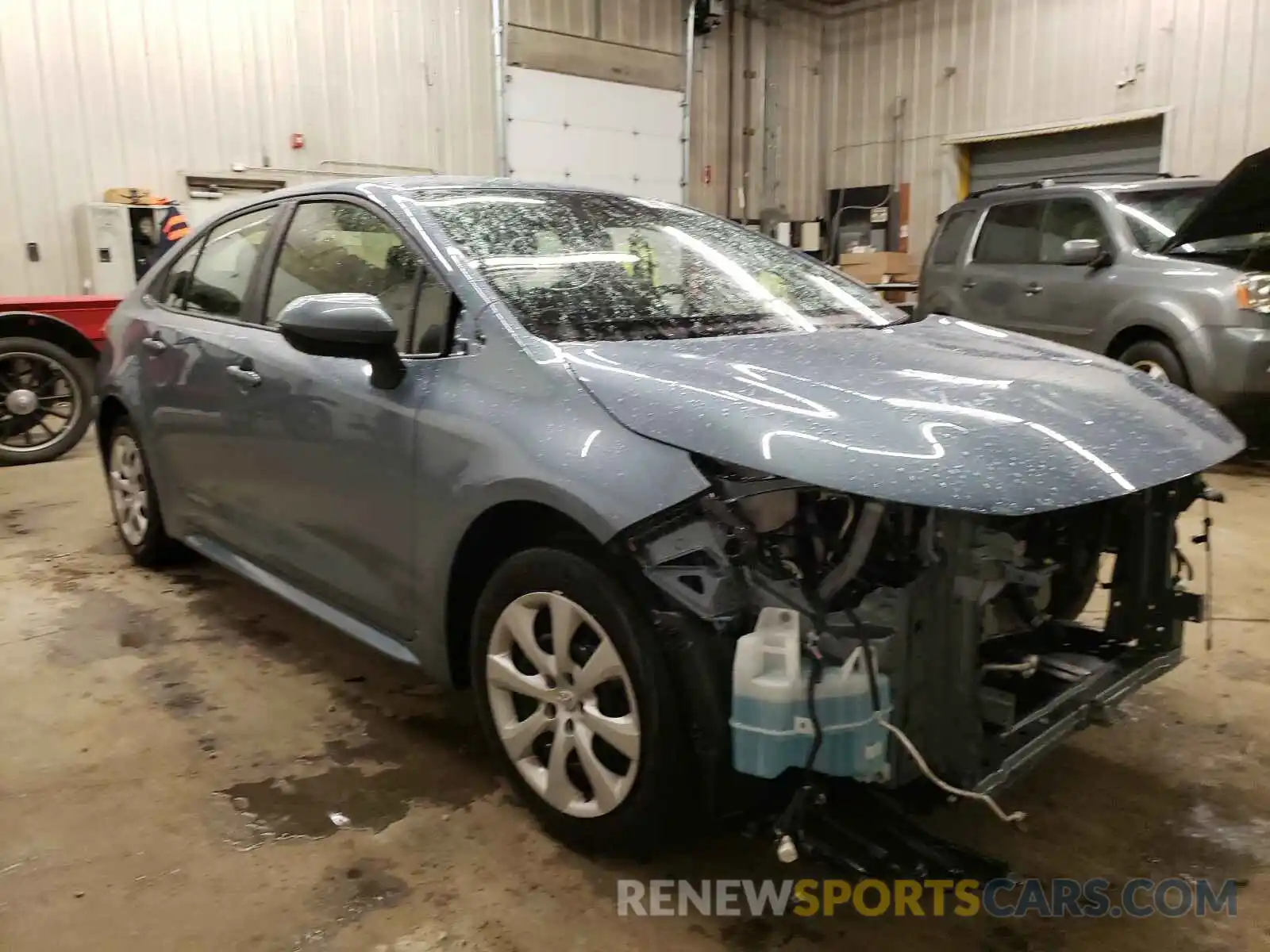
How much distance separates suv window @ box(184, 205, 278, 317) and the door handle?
0.74 feet

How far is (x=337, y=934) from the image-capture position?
5.88 ft

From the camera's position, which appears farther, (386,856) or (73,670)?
(73,670)

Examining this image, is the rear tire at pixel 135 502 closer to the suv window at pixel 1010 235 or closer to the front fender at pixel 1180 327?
the front fender at pixel 1180 327

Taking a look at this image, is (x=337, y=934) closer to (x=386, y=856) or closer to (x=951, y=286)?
(x=386, y=856)

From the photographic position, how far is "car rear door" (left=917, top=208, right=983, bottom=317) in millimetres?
7059

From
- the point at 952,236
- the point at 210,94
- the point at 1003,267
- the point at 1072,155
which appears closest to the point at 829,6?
the point at 1072,155

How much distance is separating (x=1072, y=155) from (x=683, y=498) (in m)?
9.89

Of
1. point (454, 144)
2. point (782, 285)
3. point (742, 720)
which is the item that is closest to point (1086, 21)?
point (454, 144)

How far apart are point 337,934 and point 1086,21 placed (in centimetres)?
1043

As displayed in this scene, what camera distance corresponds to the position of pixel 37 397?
6.29 metres

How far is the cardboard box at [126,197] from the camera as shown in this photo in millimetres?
7676

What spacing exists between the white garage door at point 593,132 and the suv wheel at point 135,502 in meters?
6.20

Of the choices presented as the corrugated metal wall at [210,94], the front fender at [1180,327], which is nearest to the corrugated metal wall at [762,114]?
the corrugated metal wall at [210,94]

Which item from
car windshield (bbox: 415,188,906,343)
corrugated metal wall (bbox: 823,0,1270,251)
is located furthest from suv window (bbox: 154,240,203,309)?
corrugated metal wall (bbox: 823,0,1270,251)
